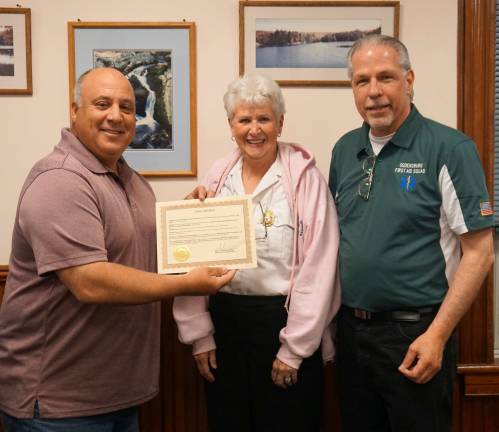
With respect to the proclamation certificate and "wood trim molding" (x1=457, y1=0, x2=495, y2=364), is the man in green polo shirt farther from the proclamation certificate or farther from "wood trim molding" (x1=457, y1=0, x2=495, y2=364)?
"wood trim molding" (x1=457, y1=0, x2=495, y2=364)

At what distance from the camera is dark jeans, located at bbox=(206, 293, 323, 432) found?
67.8 inches

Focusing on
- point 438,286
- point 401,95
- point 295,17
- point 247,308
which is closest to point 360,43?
point 401,95

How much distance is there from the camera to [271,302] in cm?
172

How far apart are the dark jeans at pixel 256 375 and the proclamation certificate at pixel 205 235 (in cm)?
21

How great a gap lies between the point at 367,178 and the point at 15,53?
1.61 metres

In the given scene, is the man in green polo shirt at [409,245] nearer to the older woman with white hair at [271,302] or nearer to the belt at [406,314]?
the belt at [406,314]

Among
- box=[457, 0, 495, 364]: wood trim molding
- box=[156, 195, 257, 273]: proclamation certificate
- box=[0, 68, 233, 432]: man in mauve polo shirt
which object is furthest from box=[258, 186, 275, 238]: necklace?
box=[457, 0, 495, 364]: wood trim molding

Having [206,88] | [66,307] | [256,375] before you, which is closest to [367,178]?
[256,375]

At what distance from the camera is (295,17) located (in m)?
2.16

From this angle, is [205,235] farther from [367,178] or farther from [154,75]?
[154,75]

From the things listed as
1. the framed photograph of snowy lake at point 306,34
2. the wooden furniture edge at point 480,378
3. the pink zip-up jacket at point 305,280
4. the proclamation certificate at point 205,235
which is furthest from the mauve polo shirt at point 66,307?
the wooden furniture edge at point 480,378

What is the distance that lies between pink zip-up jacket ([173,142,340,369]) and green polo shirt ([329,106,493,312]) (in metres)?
0.09

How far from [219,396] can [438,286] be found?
87 centimetres

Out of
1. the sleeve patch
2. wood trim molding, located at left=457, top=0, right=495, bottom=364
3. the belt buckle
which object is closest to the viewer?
the sleeve patch
